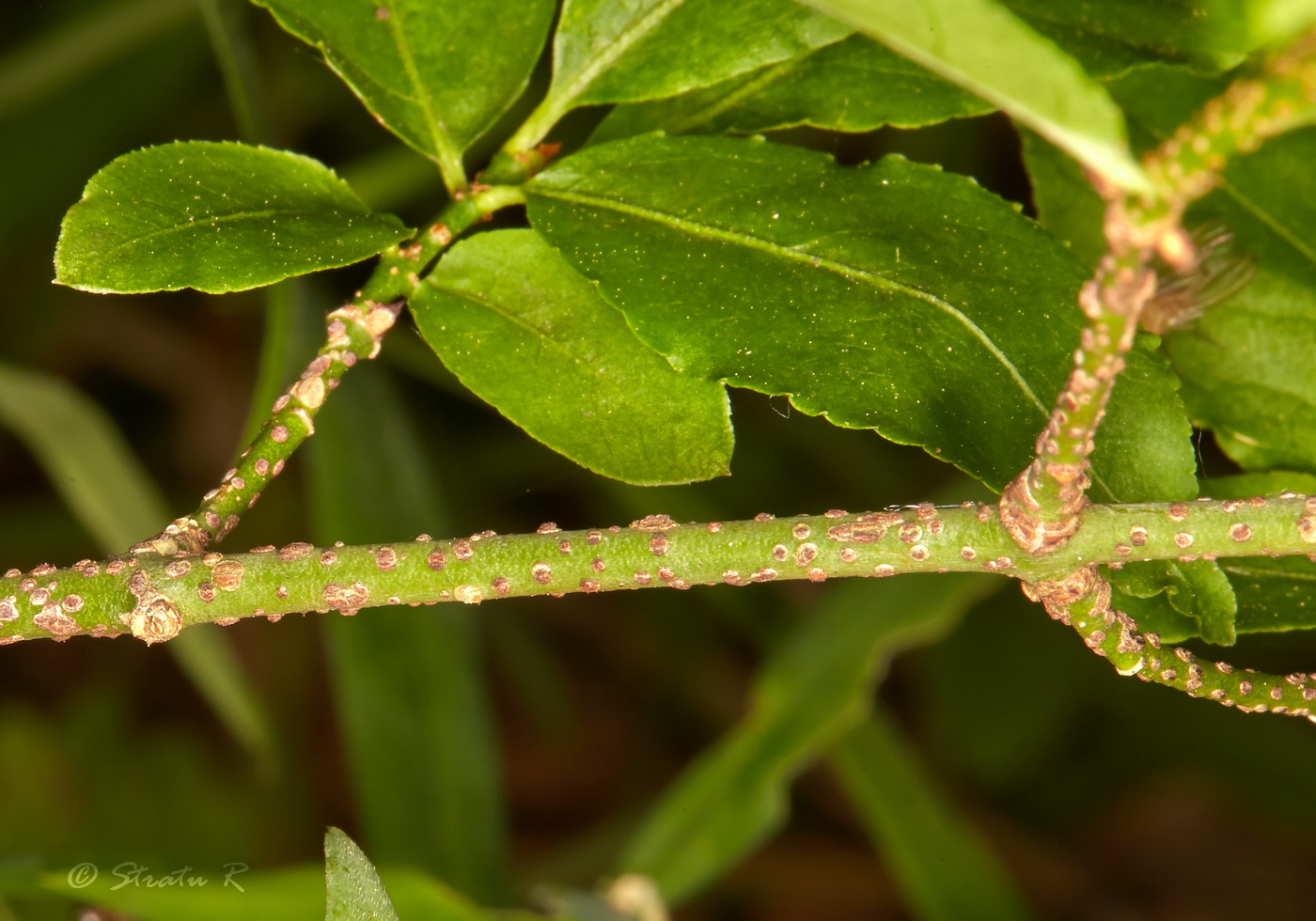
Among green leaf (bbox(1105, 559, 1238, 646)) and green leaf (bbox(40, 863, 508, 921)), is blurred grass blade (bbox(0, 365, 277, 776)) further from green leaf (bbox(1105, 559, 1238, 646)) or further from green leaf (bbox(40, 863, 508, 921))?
green leaf (bbox(1105, 559, 1238, 646))

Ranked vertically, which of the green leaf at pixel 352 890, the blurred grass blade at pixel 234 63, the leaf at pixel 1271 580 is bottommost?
the green leaf at pixel 352 890

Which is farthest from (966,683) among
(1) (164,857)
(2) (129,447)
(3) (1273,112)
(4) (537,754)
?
(3) (1273,112)

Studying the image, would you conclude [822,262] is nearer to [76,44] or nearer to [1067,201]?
[1067,201]

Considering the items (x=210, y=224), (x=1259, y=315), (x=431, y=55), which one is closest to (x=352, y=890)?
(x=210, y=224)

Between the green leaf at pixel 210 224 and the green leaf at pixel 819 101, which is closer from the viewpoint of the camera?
the green leaf at pixel 210 224

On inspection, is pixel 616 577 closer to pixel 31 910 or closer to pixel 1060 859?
pixel 31 910

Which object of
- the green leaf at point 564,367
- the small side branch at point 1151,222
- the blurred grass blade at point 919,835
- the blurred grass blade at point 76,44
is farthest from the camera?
the blurred grass blade at point 76,44

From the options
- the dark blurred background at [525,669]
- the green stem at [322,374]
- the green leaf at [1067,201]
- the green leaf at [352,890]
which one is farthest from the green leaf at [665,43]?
the dark blurred background at [525,669]

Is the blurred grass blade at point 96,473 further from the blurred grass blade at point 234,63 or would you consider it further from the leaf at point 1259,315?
the leaf at point 1259,315
